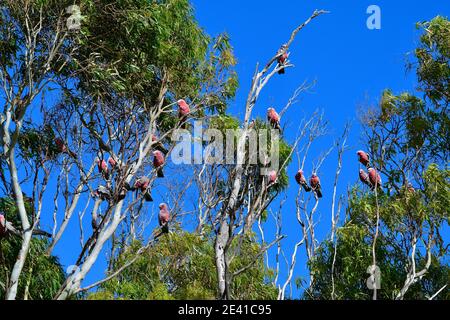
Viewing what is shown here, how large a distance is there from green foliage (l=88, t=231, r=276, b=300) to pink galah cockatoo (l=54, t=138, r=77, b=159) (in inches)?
55.0

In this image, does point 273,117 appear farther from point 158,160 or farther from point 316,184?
point 158,160

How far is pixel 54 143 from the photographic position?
10.6 metres

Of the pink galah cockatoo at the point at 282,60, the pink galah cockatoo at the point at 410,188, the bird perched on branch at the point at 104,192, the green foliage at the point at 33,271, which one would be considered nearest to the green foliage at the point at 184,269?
the green foliage at the point at 33,271

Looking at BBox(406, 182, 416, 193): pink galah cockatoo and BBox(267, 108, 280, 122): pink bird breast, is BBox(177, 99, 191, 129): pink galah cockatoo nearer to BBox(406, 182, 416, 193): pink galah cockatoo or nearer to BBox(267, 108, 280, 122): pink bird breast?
BBox(267, 108, 280, 122): pink bird breast

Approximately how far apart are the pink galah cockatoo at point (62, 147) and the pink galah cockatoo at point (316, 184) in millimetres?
2854

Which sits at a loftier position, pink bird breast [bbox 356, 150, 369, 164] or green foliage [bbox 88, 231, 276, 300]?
pink bird breast [bbox 356, 150, 369, 164]

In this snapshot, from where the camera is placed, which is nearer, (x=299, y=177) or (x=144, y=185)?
(x=144, y=185)

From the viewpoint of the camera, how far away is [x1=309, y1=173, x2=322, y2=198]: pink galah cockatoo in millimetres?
9570

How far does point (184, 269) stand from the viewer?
10273 mm

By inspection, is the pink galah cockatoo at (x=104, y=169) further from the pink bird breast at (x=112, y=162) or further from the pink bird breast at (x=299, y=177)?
the pink bird breast at (x=299, y=177)

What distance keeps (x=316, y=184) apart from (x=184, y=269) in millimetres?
1929

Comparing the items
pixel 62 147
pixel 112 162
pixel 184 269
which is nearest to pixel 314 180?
pixel 184 269

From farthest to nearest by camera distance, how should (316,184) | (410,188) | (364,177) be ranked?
(364,177) < (410,188) < (316,184)

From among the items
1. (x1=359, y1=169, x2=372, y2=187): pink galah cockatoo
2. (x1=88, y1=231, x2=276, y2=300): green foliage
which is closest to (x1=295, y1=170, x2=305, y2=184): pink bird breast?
(x1=359, y1=169, x2=372, y2=187): pink galah cockatoo
